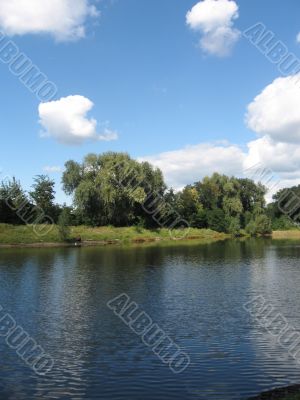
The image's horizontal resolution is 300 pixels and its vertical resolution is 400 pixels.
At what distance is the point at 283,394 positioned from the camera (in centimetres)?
1245

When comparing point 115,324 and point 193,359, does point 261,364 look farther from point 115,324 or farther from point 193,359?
point 115,324

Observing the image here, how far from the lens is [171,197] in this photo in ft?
375

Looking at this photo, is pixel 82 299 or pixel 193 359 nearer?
pixel 193 359

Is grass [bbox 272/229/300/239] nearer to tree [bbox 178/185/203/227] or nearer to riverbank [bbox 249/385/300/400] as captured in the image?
tree [bbox 178/185/203/227]

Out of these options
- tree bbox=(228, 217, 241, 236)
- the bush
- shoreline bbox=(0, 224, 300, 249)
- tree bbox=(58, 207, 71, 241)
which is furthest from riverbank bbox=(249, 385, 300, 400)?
the bush

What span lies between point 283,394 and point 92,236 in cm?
8116

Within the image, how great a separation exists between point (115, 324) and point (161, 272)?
66.2ft

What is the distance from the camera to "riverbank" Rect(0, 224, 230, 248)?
8269 centimetres

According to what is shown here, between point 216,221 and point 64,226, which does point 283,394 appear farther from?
point 216,221

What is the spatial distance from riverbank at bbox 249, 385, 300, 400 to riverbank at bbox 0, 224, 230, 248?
72.3m

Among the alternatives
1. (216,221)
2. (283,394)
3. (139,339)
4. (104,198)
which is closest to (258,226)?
(216,221)

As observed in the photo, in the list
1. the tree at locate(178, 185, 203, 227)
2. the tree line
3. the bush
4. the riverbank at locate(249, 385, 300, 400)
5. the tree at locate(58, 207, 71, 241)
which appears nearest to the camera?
the riverbank at locate(249, 385, 300, 400)

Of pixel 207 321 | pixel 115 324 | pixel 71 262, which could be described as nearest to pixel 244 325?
pixel 207 321

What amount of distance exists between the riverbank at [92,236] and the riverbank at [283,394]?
237ft
